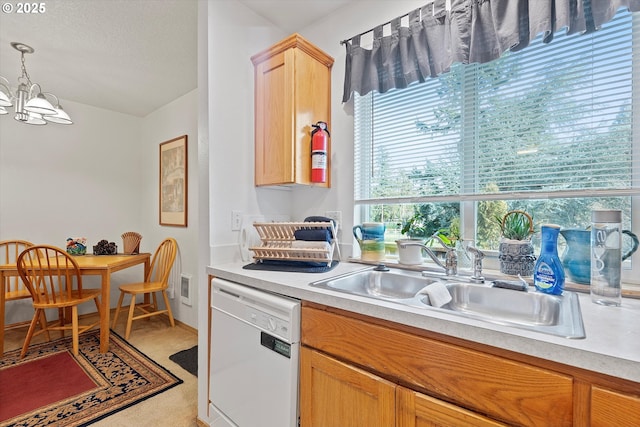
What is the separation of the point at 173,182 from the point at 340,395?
3.02m

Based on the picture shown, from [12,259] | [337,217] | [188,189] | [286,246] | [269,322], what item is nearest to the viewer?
[269,322]

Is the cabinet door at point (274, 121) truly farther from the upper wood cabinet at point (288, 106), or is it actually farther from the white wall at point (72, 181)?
the white wall at point (72, 181)

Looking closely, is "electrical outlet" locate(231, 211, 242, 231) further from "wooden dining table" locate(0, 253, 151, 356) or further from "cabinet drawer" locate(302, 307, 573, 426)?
"wooden dining table" locate(0, 253, 151, 356)

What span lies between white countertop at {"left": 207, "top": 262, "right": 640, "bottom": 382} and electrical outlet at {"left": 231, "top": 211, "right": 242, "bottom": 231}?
70cm

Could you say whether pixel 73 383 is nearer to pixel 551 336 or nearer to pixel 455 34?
pixel 551 336

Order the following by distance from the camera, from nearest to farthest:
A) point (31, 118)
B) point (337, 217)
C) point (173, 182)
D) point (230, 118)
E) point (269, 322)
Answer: point (269, 322) → point (230, 118) → point (337, 217) → point (31, 118) → point (173, 182)

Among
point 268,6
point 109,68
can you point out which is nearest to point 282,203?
point 268,6

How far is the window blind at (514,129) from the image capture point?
111 cm

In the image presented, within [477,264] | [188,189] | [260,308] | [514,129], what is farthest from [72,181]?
[514,129]

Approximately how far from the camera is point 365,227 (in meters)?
1.62

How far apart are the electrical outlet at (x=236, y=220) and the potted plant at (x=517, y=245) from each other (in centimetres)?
136

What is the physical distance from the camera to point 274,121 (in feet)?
5.51

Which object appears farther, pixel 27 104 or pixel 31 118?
pixel 31 118

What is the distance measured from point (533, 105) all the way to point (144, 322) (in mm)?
3897
